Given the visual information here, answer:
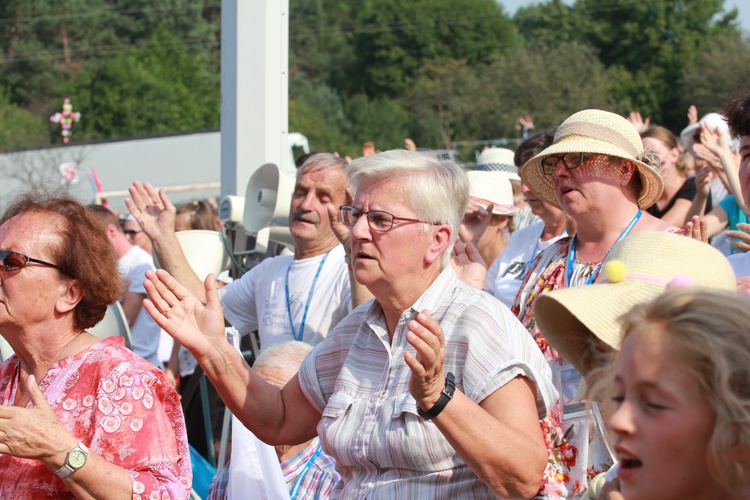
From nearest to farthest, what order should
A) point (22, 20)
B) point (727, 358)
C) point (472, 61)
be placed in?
1. point (727, 358)
2. point (22, 20)
3. point (472, 61)

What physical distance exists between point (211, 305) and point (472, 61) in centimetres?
8342

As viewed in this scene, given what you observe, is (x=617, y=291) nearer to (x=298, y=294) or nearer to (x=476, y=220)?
Result: (x=298, y=294)

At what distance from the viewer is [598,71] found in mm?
56531

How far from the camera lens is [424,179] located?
9.46ft

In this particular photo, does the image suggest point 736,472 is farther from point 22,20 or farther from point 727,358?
point 22,20

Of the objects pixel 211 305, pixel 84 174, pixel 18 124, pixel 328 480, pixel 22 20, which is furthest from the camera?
pixel 22 20

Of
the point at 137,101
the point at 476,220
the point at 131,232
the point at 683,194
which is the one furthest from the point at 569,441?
the point at 137,101

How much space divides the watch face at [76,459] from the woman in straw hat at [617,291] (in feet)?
4.09

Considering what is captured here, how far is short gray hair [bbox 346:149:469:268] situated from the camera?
287cm

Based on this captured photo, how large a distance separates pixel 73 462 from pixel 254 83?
387 centimetres

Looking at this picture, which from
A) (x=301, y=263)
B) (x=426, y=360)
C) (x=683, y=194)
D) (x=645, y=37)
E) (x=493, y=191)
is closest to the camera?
(x=426, y=360)

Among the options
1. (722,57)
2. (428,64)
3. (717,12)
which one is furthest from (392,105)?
(717,12)

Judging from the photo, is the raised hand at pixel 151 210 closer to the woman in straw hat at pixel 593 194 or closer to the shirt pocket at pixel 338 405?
the woman in straw hat at pixel 593 194

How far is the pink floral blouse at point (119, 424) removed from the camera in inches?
105
